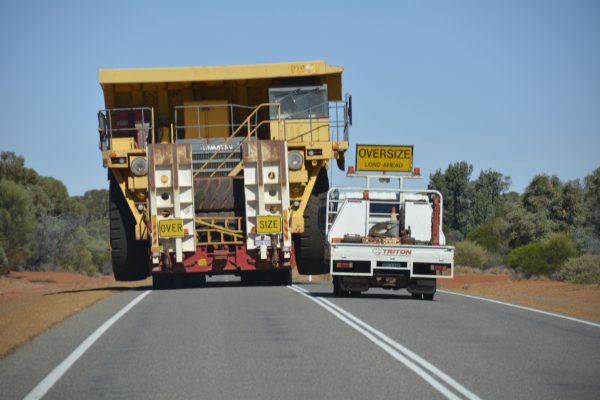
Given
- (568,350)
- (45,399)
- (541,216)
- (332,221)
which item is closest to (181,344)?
(45,399)

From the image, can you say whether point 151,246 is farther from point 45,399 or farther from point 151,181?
point 45,399

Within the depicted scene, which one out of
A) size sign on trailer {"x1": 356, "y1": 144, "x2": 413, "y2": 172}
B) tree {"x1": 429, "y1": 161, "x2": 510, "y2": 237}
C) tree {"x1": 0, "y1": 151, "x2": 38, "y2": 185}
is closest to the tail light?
size sign on trailer {"x1": 356, "y1": 144, "x2": 413, "y2": 172}

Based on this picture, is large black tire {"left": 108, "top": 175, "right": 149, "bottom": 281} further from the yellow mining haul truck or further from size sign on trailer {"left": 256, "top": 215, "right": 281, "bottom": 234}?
size sign on trailer {"left": 256, "top": 215, "right": 281, "bottom": 234}

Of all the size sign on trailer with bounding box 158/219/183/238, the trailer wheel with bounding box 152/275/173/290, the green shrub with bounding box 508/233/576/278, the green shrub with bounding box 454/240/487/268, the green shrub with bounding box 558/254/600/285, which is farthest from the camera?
the green shrub with bounding box 454/240/487/268

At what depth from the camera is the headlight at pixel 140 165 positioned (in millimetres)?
23969

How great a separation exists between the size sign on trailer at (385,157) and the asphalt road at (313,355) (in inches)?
234

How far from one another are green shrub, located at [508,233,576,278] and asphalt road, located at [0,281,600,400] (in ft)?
83.1

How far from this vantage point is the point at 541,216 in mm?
57500

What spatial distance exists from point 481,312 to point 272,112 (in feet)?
28.9

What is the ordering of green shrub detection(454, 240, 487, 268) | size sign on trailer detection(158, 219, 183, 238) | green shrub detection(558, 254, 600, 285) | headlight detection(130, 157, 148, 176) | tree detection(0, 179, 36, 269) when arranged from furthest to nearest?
green shrub detection(454, 240, 487, 268), tree detection(0, 179, 36, 269), green shrub detection(558, 254, 600, 285), headlight detection(130, 157, 148, 176), size sign on trailer detection(158, 219, 183, 238)

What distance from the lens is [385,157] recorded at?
24.0 m

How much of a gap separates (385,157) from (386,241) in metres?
3.15

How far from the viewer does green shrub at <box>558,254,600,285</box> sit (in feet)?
110

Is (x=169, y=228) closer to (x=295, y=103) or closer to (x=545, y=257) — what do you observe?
(x=295, y=103)
